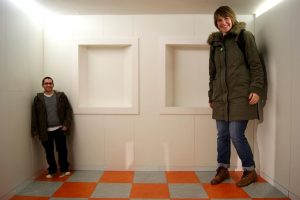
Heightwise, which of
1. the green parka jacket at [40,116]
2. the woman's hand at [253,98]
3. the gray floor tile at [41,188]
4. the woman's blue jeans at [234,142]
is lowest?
the gray floor tile at [41,188]

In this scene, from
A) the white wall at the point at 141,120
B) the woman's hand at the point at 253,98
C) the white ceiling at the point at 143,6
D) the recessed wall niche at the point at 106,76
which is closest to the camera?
the woman's hand at the point at 253,98

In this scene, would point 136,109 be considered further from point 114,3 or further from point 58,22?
point 58,22

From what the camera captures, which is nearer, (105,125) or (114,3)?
(114,3)

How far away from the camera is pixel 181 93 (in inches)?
138

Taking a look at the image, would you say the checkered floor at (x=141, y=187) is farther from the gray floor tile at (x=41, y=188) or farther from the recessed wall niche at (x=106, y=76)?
the recessed wall niche at (x=106, y=76)

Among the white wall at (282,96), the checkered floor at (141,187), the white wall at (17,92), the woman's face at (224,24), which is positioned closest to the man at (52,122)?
the white wall at (17,92)

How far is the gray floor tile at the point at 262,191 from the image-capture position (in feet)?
8.38

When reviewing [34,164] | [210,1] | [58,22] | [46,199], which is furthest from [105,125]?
[210,1]

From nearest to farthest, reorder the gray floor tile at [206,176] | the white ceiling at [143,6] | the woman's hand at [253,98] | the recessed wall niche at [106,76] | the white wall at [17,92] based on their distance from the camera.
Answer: the white wall at [17,92] → the woman's hand at [253,98] → the white ceiling at [143,6] → the gray floor tile at [206,176] → the recessed wall niche at [106,76]

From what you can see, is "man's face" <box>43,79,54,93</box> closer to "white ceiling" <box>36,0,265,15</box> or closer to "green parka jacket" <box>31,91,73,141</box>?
"green parka jacket" <box>31,91,73,141</box>

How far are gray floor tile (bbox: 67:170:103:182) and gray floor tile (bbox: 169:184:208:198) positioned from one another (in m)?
0.88

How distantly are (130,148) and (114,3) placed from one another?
1707 millimetres

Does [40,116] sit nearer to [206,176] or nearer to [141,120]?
[141,120]

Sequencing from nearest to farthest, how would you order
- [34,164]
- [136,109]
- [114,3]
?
[114,3] → [34,164] → [136,109]
